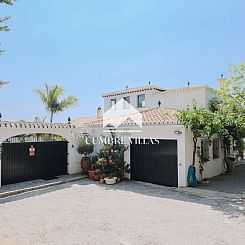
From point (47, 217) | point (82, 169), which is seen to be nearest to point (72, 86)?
point (82, 169)

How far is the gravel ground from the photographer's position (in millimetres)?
6785

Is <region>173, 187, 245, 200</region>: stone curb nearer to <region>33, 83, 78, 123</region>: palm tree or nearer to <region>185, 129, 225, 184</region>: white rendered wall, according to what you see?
<region>185, 129, 225, 184</region>: white rendered wall

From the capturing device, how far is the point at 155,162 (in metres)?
14.1

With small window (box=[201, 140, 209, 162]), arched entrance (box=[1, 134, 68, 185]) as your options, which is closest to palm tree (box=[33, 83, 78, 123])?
arched entrance (box=[1, 134, 68, 185])

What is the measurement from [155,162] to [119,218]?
624 centimetres

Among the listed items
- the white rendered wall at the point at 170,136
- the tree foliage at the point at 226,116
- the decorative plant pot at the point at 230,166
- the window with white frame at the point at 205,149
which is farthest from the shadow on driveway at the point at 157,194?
the decorative plant pot at the point at 230,166

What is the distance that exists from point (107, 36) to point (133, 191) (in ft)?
42.6

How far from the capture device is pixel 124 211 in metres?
9.12

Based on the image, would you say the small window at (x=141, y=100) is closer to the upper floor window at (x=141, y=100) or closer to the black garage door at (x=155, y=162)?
the upper floor window at (x=141, y=100)

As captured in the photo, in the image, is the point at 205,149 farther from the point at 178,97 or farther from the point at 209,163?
the point at 178,97

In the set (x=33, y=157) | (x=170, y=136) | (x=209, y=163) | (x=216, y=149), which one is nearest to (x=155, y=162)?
(x=170, y=136)

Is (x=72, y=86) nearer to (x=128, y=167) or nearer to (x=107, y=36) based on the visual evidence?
(x=107, y=36)

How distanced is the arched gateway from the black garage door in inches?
187

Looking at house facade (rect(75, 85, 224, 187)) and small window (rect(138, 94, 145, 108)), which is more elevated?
small window (rect(138, 94, 145, 108))
